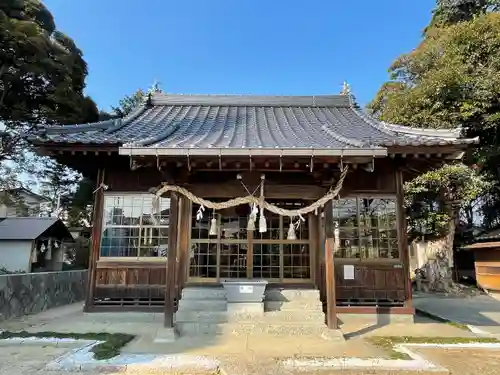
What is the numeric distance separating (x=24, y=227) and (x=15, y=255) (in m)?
1.26

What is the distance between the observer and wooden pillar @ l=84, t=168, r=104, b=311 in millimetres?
7707

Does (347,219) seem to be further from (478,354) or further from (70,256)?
(70,256)

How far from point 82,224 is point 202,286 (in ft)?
62.0

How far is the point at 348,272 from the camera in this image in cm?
783

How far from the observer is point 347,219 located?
8.06 m

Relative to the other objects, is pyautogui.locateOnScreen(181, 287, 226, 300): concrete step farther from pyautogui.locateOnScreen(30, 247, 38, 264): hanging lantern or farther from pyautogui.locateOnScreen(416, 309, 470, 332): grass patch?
pyautogui.locateOnScreen(30, 247, 38, 264): hanging lantern

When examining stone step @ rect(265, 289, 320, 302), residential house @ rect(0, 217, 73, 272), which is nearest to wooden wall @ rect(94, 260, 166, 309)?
stone step @ rect(265, 289, 320, 302)

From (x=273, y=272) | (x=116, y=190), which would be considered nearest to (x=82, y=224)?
(x=116, y=190)

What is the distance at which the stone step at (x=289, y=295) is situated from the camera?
7.00 m

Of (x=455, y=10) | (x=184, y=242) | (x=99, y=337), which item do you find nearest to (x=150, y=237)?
(x=184, y=242)

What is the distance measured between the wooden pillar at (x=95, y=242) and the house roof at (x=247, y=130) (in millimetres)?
1349

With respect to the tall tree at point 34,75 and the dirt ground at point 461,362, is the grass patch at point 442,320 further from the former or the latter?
the tall tree at point 34,75

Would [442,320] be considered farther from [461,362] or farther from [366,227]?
[461,362]

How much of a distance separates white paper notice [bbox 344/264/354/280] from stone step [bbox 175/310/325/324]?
5.13ft
